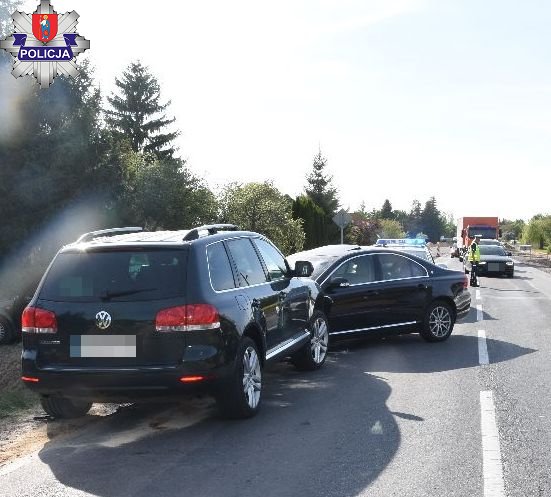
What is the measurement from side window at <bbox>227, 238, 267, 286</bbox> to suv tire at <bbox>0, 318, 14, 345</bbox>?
7.32 metres

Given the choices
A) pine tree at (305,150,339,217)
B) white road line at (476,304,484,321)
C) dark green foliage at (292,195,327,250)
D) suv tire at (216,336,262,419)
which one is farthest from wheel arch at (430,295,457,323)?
pine tree at (305,150,339,217)

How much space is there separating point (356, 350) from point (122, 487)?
247 inches

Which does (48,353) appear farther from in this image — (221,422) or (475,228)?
(475,228)

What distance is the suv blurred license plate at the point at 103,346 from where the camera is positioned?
219 inches

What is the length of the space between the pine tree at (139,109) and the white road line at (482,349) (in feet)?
142

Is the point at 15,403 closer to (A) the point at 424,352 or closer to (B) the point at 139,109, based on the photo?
(A) the point at 424,352

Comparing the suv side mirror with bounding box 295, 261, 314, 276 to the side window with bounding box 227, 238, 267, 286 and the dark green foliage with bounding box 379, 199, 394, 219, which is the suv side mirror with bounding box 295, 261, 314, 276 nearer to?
the side window with bounding box 227, 238, 267, 286

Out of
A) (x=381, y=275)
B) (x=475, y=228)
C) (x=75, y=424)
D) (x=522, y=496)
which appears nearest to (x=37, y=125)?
(x=381, y=275)

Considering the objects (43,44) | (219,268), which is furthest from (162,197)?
(219,268)

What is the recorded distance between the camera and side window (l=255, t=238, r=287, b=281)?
7488 mm

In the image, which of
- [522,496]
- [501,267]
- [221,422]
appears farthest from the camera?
[501,267]

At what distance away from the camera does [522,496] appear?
4.27 metres

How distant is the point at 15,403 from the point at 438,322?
21.5ft

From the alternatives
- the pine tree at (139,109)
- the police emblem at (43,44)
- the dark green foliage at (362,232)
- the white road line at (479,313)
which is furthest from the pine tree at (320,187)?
the white road line at (479,313)
